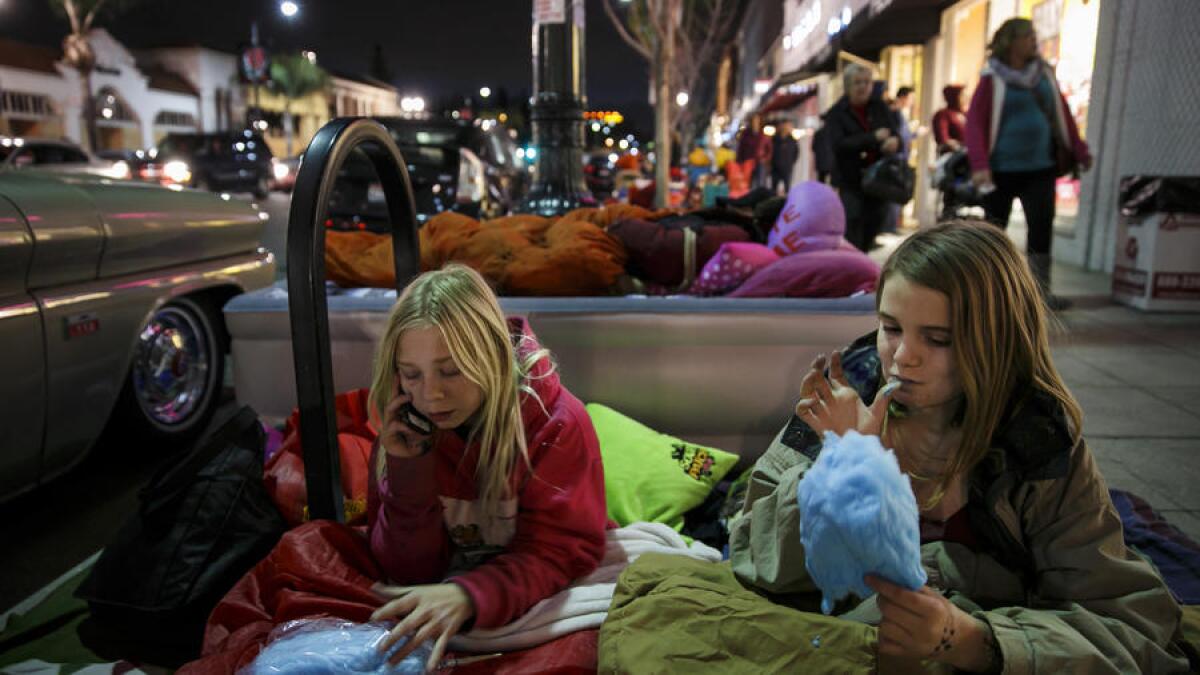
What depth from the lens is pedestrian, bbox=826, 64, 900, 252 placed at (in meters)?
6.88

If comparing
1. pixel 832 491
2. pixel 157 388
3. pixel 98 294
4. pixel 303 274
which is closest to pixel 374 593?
pixel 303 274

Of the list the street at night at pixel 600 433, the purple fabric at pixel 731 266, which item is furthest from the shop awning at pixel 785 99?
the purple fabric at pixel 731 266

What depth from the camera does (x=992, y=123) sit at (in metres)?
6.05

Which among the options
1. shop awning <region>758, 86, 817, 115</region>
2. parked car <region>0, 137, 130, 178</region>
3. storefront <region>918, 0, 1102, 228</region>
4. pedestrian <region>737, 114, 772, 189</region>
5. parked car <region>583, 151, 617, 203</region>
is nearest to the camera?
storefront <region>918, 0, 1102, 228</region>

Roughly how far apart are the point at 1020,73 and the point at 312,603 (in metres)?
5.85

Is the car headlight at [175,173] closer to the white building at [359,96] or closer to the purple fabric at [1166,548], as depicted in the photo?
the purple fabric at [1166,548]

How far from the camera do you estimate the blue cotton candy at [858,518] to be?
110 centimetres

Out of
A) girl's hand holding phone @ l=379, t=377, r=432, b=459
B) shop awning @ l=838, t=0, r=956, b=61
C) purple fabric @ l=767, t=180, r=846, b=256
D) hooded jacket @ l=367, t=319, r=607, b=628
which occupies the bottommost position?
hooded jacket @ l=367, t=319, r=607, b=628

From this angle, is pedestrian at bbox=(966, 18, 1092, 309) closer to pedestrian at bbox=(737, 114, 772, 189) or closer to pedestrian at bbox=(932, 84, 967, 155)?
pedestrian at bbox=(932, 84, 967, 155)

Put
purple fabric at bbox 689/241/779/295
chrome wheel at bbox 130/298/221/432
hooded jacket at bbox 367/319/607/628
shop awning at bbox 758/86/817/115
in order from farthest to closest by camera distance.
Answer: shop awning at bbox 758/86/817/115 < chrome wheel at bbox 130/298/221/432 < purple fabric at bbox 689/241/779/295 < hooded jacket at bbox 367/319/607/628

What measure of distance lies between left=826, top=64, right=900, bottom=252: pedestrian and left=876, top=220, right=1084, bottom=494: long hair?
5539 millimetres

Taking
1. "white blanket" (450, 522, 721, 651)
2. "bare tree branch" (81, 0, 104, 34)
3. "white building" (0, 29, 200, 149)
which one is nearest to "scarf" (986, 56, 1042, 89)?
"white blanket" (450, 522, 721, 651)

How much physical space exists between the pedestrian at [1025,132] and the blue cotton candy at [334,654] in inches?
213

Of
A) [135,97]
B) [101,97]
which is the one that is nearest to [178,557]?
[101,97]
